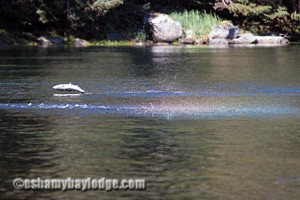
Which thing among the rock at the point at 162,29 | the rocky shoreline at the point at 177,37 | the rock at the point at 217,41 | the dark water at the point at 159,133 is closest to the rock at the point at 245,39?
the rocky shoreline at the point at 177,37

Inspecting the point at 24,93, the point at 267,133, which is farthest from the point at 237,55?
the point at 267,133

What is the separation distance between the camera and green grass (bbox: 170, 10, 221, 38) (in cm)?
6125

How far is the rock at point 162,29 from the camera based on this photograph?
58.3 meters

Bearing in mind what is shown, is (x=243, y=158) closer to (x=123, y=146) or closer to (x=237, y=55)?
(x=123, y=146)

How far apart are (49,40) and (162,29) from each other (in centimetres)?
880

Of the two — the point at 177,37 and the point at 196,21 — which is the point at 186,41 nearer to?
the point at 177,37

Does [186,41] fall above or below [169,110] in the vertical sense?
below

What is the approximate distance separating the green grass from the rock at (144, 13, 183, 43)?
2.03 m

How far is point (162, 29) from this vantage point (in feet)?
191

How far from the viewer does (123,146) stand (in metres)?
14.3

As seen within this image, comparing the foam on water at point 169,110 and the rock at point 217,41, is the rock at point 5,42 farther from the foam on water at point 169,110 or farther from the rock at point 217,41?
the foam on water at point 169,110

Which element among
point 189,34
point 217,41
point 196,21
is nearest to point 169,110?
point 217,41

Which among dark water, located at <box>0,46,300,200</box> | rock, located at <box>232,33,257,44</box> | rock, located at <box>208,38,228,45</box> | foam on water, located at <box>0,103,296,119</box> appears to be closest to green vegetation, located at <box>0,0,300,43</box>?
rock, located at <box>208,38,228,45</box>

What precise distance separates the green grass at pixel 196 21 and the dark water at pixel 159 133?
3086 centimetres
